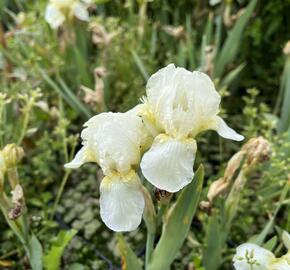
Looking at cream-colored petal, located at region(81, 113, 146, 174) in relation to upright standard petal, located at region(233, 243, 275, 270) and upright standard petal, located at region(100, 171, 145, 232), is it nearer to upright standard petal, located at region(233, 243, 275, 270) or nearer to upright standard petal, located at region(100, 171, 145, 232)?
upright standard petal, located at region(100, 171, 145, 232)

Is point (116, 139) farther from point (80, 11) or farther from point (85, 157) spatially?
point (80, 11)

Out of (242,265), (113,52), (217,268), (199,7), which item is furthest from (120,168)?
(199,7)

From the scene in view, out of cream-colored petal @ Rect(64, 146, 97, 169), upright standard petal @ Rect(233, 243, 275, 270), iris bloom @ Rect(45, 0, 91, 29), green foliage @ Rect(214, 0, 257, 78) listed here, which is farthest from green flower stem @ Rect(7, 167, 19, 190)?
green foliage @ Rect(214, 0, 257, 78)

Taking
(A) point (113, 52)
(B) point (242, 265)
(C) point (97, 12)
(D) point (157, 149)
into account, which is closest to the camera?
(D) point (157, 149)

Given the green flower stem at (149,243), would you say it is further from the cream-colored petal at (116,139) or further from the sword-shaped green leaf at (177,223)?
the cream-colored petal at (116,139)

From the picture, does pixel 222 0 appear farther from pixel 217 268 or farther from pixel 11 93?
pixel 217 268

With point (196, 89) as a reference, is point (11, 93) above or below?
below

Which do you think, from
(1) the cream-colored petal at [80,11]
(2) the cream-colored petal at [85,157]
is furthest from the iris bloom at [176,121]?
(1) the cream-colored petal at [80,11]

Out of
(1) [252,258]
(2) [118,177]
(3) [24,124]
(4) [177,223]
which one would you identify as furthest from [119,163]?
(3) [24,124]
